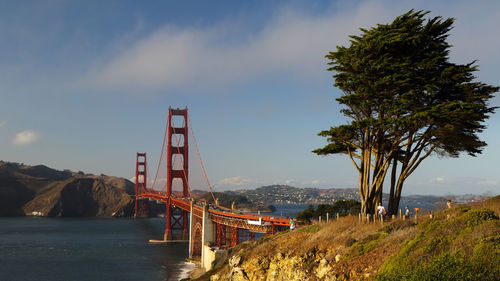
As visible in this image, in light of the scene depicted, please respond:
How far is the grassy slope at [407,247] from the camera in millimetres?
13344

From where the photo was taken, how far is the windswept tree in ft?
84.6

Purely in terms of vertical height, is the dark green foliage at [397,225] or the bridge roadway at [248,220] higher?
the dark green foliage at [397,225]

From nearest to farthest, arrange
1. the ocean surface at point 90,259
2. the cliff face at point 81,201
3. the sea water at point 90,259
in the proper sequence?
the ocean surface at point 90,259
the sea water at point 90,259
the cliff face at point 81,201

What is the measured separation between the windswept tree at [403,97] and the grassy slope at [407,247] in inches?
199

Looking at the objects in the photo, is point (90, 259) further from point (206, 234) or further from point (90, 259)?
point (206, 234)

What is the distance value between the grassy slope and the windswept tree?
5060 mm

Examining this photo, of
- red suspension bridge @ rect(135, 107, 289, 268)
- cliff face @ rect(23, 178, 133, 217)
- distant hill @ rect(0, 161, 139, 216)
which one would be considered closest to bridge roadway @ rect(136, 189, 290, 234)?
red suspension bridge @ rect(135, 107, 289, 268)

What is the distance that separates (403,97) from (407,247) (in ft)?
38.7

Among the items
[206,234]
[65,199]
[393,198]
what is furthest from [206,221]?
[65,199]

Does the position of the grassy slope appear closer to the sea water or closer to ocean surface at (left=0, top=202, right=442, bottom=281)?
ocean surface at (left=0, top=202, right=442, bottom=281)

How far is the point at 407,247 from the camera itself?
17.3 m

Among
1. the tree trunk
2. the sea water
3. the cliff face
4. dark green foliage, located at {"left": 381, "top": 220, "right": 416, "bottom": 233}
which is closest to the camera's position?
dark green foliage, located at {"left": 381, "top": 220, "right": 416, "bottom": 233}

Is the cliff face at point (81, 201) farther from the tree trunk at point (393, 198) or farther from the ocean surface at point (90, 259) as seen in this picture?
the tree trunk at point (393, 198)

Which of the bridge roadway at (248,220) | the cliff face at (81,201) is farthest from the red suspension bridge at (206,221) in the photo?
the cliff face at (81,201)
